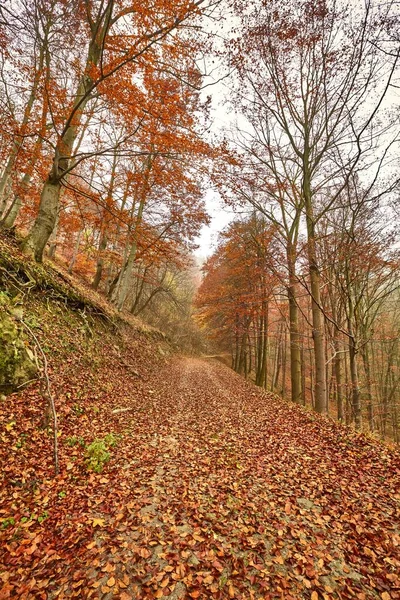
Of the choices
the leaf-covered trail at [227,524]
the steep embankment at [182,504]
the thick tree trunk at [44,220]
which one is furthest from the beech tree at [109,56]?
the leaf-covered trail at [227,524]

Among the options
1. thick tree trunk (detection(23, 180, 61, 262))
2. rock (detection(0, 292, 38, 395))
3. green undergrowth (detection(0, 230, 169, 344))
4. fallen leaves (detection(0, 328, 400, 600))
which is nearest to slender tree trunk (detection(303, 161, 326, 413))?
fallen leaves (detection(0, 328, 400, 600))

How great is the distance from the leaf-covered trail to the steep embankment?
2 centimetres

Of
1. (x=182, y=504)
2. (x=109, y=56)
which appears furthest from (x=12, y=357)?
(x=109, y=56)

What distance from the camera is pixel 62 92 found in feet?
25.0

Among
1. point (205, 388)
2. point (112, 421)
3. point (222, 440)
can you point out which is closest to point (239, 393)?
point (205, 388)

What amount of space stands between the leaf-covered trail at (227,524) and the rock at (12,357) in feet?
5.80

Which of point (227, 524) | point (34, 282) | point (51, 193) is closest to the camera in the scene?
point (227, 524)

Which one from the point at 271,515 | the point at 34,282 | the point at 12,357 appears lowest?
the point at 271,515

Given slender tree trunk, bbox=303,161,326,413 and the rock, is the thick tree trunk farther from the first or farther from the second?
slender tree trunk, bbox=303,161,326,413

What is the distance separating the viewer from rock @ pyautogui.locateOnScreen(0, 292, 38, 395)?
3602mm

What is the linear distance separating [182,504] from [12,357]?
338 centimetres

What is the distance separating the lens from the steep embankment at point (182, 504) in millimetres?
2754

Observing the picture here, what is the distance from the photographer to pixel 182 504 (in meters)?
3.94

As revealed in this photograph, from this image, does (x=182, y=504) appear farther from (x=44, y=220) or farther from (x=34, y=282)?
(x=44, y=220)
